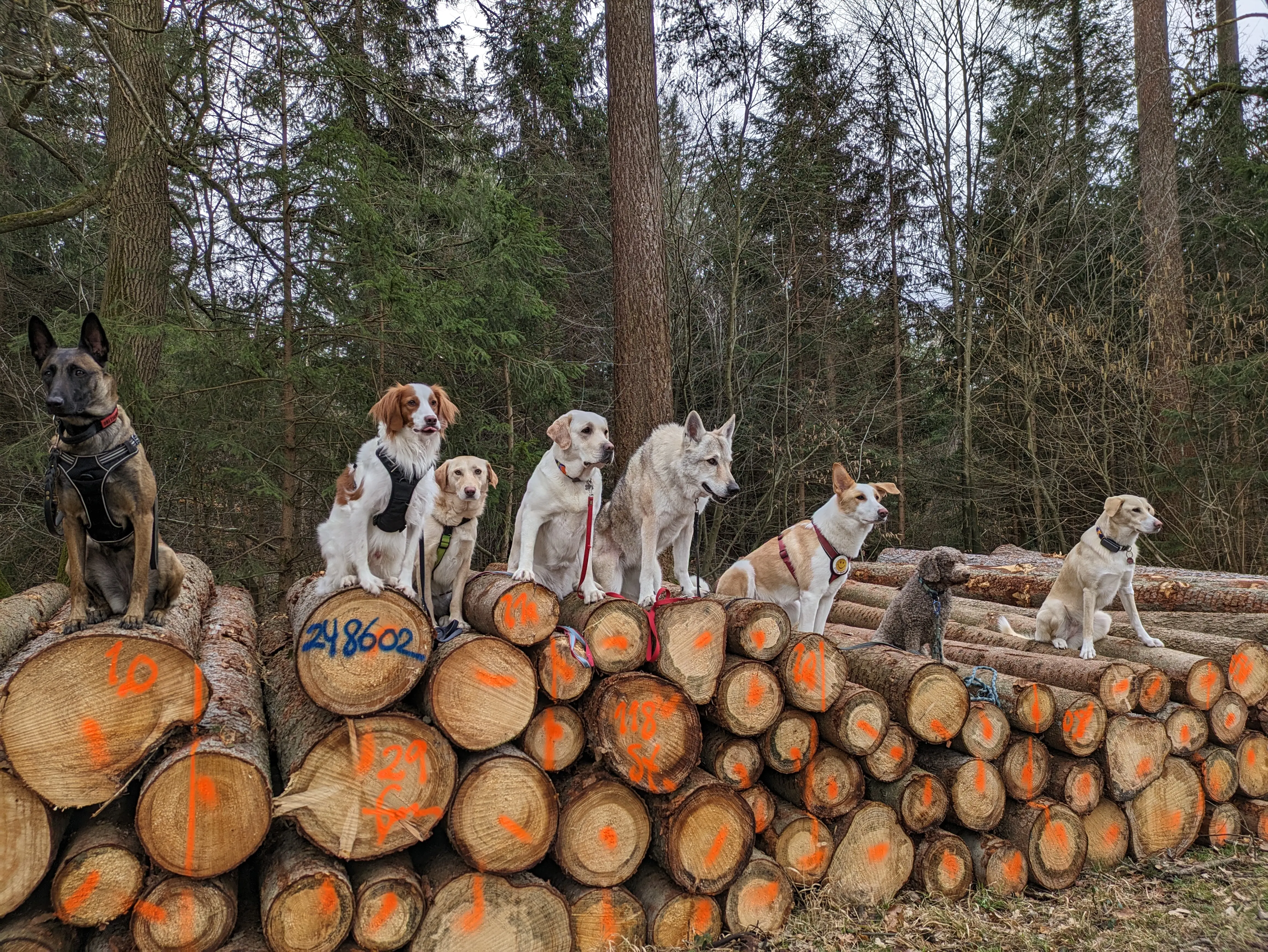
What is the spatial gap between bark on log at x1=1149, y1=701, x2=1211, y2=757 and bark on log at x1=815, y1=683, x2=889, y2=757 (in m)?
2.10

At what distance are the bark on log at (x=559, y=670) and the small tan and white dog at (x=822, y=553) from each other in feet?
7.17

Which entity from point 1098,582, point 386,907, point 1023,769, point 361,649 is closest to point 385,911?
point 386,907

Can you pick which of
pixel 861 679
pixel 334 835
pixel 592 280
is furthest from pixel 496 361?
pixel 334 835

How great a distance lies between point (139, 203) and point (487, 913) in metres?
7.57

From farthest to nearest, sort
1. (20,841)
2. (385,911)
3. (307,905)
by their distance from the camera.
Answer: (385,911), (307,905), (20,841)

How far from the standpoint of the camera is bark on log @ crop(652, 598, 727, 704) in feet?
12.0

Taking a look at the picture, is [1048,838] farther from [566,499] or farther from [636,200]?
[636,200]

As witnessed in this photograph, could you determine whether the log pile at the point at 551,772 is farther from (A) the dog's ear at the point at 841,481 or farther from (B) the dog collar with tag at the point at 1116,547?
(A) the dog's ear at the point at 841,481

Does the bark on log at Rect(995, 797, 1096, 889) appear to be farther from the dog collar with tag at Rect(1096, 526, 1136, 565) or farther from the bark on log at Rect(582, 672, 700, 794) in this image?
the dog collar with tag at Rect(1096, 526, 1136, 565)

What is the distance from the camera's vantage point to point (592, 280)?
13898mm

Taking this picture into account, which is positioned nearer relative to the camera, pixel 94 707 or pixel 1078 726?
pixel 94 707

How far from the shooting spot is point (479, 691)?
322 cm

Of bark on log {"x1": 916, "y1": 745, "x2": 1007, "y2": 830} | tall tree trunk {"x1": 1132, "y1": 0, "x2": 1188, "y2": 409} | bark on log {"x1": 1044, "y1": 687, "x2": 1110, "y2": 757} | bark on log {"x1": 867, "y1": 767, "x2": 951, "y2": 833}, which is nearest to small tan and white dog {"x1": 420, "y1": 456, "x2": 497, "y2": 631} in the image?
bark on log {"x1": 867, "y1": 767, "x2": 951, "y2": 833}

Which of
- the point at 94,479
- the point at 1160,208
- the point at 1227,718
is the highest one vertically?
the point at 1160,208
